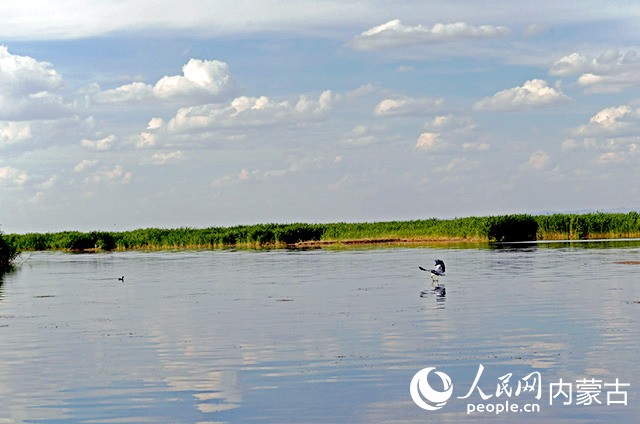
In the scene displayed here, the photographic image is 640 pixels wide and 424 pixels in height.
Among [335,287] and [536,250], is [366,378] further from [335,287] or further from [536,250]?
[536,250]

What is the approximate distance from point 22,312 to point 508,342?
20833 mm

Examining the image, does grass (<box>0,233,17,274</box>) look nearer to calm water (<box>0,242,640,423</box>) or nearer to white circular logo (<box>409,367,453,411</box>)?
calm water (<box>0,242,640,423</box>)

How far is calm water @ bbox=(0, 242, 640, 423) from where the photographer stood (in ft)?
58.3

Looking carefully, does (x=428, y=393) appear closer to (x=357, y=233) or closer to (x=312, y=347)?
(x=312, y=347)

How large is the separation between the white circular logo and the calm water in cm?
17

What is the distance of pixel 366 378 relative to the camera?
2011 centimetres

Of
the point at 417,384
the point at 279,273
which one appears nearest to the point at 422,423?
the point at 417,384

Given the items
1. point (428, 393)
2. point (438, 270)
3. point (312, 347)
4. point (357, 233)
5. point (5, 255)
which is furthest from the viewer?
point (357, 233)

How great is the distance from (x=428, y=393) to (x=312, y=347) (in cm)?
688

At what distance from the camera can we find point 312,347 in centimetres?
2483

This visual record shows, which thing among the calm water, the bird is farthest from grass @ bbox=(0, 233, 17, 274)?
the bird

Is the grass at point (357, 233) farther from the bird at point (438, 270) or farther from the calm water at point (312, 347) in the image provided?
the bird at point (438, 270)

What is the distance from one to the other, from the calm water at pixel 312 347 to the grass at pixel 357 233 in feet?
180

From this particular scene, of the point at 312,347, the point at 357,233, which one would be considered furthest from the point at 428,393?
the point at 357,233
